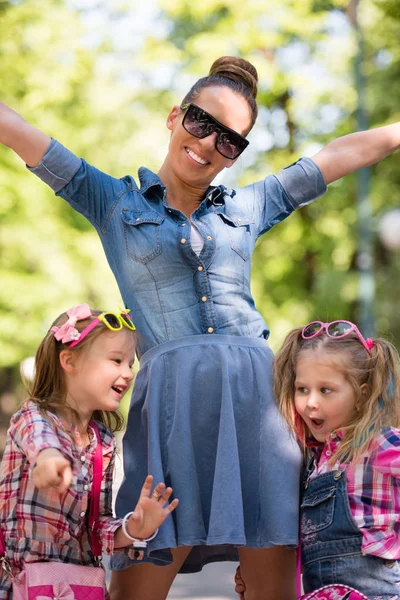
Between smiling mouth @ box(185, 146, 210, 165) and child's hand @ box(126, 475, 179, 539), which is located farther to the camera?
smiling mouth @ box(185, 146, 210, 165)

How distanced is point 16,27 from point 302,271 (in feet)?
20.2

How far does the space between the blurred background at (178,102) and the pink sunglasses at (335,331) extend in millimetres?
10086

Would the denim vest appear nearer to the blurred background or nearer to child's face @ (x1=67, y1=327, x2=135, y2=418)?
child's face @ (x1=67, y1=327, x2=135, y2=418)

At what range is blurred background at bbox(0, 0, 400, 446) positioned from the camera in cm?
1434

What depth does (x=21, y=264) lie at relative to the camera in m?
14.5

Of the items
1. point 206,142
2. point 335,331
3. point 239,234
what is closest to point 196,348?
point 239,234

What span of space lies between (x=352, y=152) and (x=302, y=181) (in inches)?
8.8

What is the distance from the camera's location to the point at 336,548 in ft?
10.7

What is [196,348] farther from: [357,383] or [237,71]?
[237,71]

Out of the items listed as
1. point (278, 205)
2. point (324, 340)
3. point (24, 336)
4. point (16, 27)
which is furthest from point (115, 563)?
point (16, 27)

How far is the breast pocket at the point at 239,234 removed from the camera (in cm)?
345

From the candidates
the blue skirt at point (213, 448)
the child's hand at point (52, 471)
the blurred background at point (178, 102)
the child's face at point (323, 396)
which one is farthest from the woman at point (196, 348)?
the blurred background at point (178, 102)

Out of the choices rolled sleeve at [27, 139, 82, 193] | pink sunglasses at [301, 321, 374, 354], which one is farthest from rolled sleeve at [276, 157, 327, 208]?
rolled sleeve at [27, 139, 82, 193]

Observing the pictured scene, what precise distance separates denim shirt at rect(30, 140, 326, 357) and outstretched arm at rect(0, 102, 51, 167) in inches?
1.1
